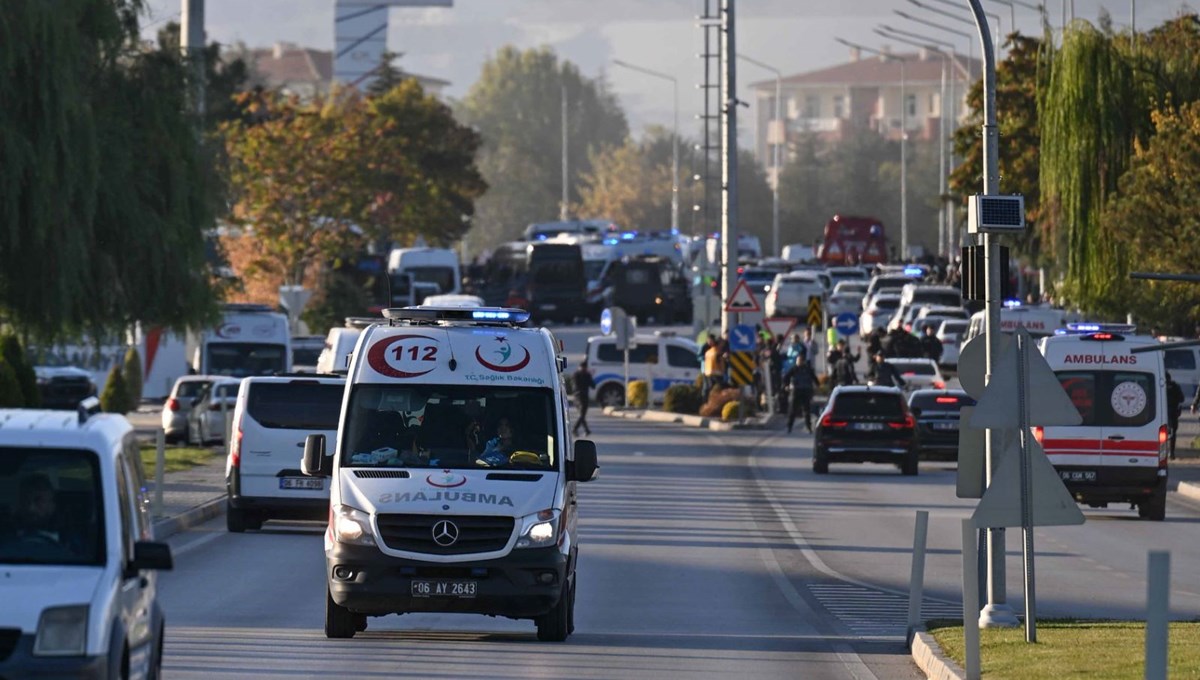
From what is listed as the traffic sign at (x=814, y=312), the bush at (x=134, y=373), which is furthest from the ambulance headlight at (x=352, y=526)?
the bush at (x=134, y=373)

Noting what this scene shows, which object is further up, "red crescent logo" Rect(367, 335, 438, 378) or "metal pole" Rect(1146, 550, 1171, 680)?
"red crescent logo" Rect(367, 335, 438, 378)

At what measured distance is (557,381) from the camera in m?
16.2

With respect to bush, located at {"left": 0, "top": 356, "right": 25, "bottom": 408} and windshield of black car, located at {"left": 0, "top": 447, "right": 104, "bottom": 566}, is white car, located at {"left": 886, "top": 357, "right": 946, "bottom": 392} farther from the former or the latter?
windshield of black car, located at {"left": 0, "top": 447, "right": 104, "bottom": 566}

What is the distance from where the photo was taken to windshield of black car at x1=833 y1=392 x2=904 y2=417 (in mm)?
36688

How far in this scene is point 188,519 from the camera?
26656mm

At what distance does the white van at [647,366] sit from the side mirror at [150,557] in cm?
4612

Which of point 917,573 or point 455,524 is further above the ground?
point 455,524

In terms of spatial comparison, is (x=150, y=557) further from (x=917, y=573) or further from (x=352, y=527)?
(x=917, y=573)

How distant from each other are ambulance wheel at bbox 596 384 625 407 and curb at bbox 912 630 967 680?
134 feet

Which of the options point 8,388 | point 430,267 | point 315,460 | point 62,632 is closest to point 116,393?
point 8,388

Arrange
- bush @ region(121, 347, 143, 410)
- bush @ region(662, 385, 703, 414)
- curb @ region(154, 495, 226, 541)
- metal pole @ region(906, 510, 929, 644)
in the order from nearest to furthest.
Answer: metal pole @ region(906, 510, 929, 644), curb @ region(154, 495, 226, 541), bush @ region(662, 385, 703, 414), bush @ region(121, 347, 143, 410)

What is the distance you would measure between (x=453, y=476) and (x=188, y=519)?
39.0 feet

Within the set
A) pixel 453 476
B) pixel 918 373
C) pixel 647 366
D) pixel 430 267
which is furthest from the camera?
pixel 430 267

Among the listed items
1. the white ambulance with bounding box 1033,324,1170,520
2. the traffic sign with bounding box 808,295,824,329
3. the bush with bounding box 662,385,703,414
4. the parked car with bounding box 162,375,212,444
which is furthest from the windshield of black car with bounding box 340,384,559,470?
the traffic sign with bounding box 808,295,824,329
